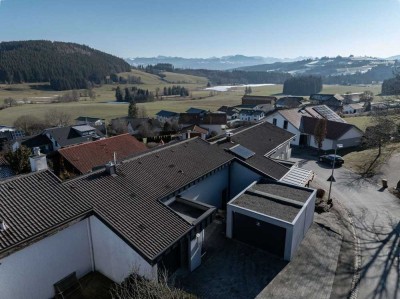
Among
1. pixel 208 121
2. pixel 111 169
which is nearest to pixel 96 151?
pixel 111 169

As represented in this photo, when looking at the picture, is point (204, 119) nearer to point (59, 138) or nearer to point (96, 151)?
point (59, 138)

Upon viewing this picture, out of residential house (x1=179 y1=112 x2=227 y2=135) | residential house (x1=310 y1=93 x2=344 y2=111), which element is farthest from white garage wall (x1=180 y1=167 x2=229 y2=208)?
residential house (x1=310 y1=93 x2=344 y2=111)

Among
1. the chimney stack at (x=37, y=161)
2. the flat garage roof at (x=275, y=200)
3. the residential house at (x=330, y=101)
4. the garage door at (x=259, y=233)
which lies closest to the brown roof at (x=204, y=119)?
the flat garage roof at (x=275, y=200)

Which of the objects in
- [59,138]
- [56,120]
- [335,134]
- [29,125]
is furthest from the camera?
[56,120]

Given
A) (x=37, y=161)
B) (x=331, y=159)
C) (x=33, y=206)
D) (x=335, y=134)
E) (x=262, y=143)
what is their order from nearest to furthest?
(x=33, y=206)
(x=37, y=161)
(x=262, y=143)
(x=331, y=159)
(x=335, y=134)

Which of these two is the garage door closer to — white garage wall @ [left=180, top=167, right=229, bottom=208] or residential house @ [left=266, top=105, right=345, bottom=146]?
white garage wall @ [left=180, top=167, right=229, bottom=208]

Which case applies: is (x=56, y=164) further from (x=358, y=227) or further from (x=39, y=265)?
(x=358, y=227)
